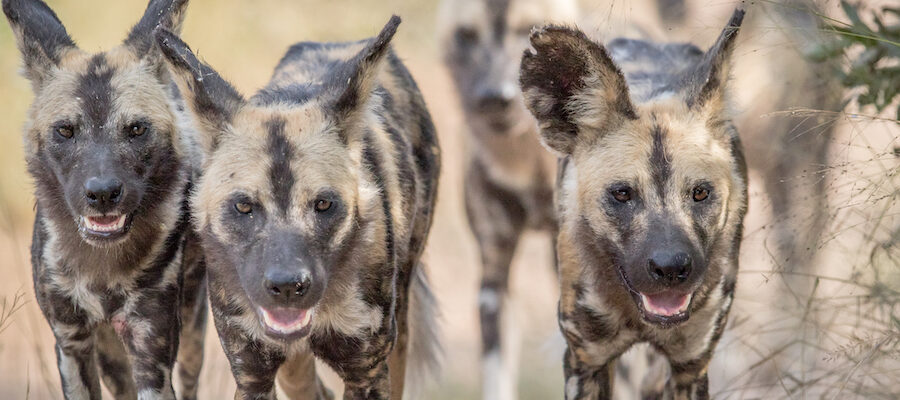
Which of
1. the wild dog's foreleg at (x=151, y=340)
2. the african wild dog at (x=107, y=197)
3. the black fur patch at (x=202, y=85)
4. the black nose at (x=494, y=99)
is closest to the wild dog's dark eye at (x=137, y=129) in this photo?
the african wild dog at (x=107, y=197)

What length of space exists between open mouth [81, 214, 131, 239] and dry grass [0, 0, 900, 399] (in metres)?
0.60

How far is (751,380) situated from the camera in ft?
14.2

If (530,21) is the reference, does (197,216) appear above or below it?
below

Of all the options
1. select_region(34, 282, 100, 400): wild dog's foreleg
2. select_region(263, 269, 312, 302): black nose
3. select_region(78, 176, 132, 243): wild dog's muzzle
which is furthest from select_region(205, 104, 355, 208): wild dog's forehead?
select_region(34, 282, 100, 400): wild dog's foreleg

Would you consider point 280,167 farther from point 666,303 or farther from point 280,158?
point 666,303

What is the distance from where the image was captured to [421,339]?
534cm

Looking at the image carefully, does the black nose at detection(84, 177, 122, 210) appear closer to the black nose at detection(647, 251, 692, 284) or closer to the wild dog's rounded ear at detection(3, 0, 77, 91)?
the wild dog's rounded ear at detection(3, 0, 77, 91)

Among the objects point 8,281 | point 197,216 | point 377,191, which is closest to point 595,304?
point 377,191

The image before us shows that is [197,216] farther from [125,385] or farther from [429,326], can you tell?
[429,326]

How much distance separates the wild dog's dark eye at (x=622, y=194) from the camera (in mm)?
3707

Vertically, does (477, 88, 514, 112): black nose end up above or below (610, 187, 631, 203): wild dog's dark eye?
above

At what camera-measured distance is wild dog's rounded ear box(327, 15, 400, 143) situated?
11.9ft

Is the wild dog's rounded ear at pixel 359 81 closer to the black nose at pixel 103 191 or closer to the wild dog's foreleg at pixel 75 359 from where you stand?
the black nose at pixel 103 191

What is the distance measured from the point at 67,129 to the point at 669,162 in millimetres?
1833
